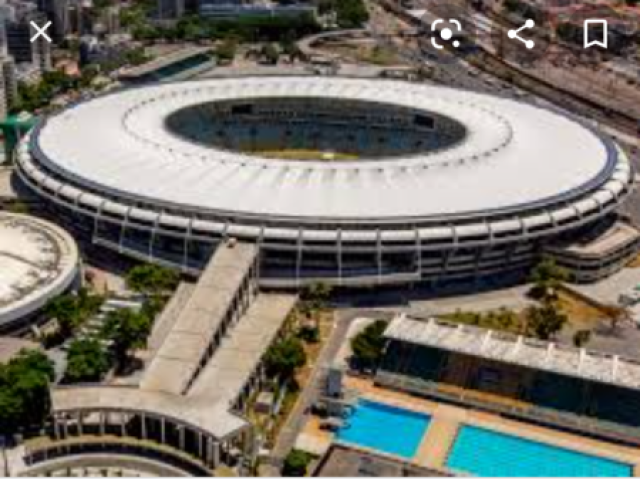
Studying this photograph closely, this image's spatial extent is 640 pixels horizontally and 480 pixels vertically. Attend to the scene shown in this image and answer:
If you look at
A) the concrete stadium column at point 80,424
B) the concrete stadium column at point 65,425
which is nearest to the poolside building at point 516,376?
the concrete stadium column at point 80,424

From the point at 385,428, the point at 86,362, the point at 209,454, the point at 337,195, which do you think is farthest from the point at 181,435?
the point at 337,195

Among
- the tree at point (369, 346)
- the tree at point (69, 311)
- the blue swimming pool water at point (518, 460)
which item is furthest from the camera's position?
the tree at point (69, 311)

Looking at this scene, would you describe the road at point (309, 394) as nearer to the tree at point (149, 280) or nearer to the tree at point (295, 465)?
the tree at point (295, 465)

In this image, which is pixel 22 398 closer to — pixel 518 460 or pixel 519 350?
pixel 518 460

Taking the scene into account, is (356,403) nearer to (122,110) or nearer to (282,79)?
(122,110)

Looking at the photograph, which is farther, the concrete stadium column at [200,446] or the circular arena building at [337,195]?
the circular arena building at [337,195]

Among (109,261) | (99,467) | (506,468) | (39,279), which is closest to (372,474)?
(506,468)
